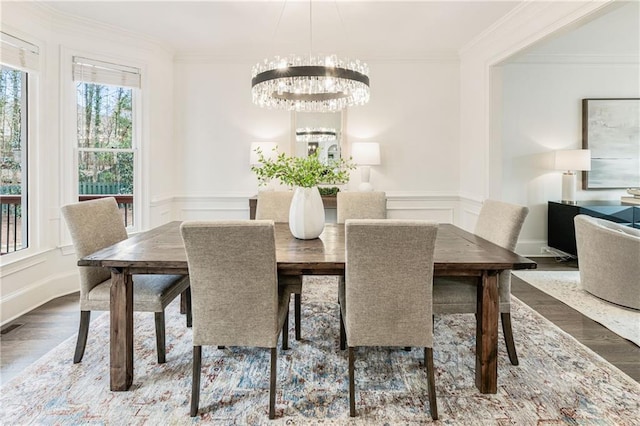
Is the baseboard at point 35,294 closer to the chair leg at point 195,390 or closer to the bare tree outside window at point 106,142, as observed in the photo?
the bare tree outside window at point 106,142

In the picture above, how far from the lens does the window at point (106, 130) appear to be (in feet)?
→ 12.7

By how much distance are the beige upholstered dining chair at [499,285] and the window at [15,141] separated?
3.48 m

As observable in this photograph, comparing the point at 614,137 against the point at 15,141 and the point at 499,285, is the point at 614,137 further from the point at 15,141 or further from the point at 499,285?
the point at 15,141

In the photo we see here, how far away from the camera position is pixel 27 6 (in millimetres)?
3209

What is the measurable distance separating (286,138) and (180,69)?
1571 mm

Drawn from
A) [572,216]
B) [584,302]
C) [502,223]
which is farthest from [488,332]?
[572,216]

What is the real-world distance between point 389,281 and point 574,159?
4.01 meters

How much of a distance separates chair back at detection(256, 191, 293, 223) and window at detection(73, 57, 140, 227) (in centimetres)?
175

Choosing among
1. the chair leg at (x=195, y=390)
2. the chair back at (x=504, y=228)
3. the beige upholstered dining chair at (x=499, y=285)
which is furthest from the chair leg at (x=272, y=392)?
the chair back at (x=504, y=228)

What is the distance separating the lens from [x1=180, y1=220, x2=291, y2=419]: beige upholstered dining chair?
1.78 meters

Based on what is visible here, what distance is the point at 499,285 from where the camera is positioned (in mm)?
2344

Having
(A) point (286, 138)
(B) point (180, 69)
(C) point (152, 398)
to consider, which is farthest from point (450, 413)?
(B) point (180, 69)

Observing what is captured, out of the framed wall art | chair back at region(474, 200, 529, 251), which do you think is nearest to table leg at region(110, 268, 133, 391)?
chair back at region(474, 200, 529, 251)

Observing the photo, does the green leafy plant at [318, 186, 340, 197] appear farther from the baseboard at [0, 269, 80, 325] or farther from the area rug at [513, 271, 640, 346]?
the baseboard at [0, 269, 80, 325]
